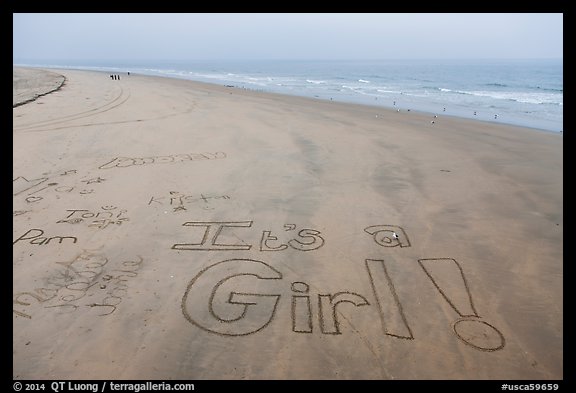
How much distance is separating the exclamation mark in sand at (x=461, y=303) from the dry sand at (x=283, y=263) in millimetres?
19

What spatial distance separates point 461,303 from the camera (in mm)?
3945

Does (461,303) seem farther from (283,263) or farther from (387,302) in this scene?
(283,263)

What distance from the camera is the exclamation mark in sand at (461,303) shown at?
3.46 meters

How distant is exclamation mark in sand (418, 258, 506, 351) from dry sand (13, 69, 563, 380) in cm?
2

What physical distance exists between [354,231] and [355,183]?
6.38 ft

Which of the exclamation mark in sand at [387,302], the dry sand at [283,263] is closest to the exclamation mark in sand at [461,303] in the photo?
the dry sand at [283,263]

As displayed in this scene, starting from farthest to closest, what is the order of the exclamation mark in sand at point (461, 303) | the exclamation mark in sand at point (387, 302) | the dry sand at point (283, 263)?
the exclamation mark in sand at point (387, 302)
the exclamation mark in sand at point (461, 303)
the dry sand at point (283, 263)

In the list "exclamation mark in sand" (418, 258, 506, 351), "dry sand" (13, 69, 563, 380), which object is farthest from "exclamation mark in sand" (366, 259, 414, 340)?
"exclamation mark in sand" (418, 258, 506, 351)

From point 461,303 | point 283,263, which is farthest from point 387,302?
point 283,263

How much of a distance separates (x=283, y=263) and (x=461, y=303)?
202 cm

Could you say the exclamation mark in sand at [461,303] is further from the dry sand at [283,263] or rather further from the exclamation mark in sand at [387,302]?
the exclamation mark in sand at [387,302]

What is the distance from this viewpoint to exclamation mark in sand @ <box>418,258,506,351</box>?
3.46m

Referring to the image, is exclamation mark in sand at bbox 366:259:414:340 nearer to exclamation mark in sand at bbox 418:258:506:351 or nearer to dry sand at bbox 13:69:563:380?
dry sand at bbox 13:69:563:380

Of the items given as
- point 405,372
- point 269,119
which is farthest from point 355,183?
point 269,119
